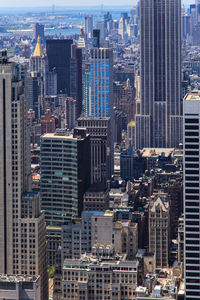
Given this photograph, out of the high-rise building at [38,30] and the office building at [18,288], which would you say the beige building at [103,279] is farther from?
the high-rise building at [38,30]

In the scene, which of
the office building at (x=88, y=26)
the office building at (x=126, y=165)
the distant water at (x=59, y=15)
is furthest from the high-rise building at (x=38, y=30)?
the office building at (x=126, y=165)

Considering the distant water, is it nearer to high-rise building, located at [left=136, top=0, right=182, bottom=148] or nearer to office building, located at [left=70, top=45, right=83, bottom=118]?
office building, located at [left=70, top=45, right=83, bottom=118]

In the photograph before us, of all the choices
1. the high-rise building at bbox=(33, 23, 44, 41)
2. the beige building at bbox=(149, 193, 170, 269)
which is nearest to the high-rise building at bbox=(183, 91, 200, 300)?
the beige building at bbox=(149, 193, 170, 269)

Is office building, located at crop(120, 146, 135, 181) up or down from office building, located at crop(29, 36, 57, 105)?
down

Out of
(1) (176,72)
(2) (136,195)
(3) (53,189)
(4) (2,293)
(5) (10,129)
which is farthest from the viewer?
(1) (176,72)

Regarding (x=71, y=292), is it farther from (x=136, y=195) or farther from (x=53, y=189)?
(x=136, y=195)

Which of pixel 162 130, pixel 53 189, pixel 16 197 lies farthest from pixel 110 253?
pixel 162 130

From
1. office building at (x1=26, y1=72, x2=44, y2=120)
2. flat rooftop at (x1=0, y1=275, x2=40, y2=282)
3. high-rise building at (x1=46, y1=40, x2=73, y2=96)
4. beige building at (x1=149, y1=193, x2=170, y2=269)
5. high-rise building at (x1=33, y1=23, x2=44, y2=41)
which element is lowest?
beige building at (x1=149, y1=193, x2=170, y2=269)
